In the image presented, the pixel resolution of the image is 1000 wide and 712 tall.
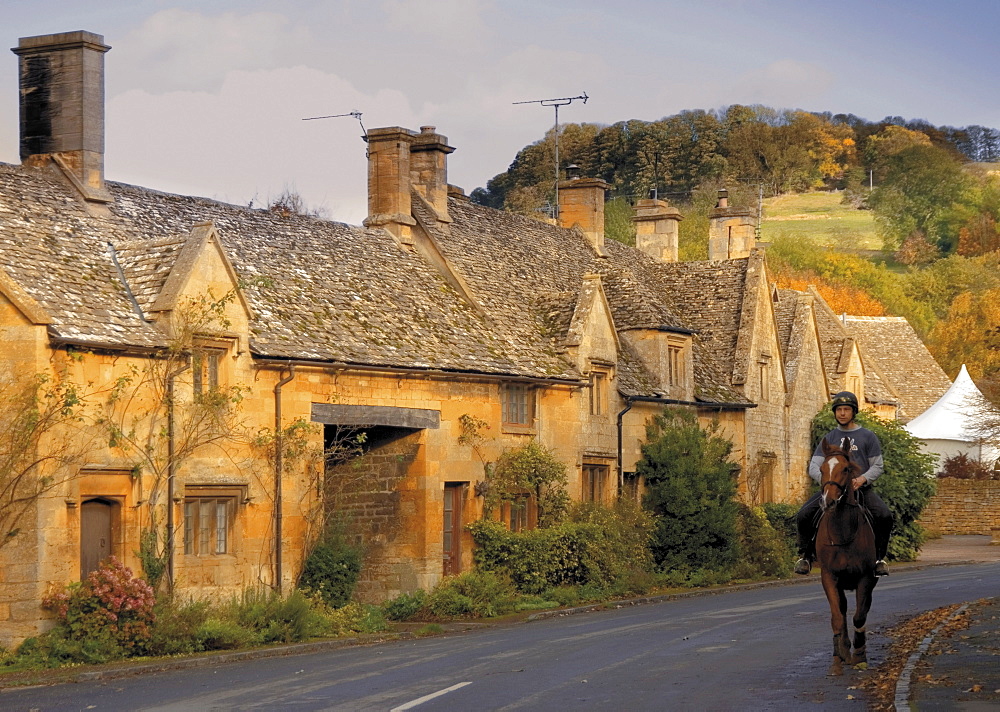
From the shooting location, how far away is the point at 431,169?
116 feet

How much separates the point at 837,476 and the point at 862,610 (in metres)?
1.74

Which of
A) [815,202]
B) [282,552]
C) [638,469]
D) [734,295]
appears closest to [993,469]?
[734,295]

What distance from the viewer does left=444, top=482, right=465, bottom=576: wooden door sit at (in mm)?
28109

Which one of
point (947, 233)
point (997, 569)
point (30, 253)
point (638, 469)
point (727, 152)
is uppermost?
point (727, 152)

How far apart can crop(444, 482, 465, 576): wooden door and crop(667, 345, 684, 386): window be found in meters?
A: 9.85

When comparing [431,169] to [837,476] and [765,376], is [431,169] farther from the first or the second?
[837,476]

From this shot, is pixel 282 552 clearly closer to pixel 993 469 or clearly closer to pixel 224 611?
pixel 224 611

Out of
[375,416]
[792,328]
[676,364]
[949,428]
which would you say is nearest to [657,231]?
[792,328]

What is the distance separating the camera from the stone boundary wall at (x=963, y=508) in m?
58.0

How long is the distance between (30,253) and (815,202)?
145757 millimetres

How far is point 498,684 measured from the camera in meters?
14.7

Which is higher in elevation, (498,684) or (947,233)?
(947,233)

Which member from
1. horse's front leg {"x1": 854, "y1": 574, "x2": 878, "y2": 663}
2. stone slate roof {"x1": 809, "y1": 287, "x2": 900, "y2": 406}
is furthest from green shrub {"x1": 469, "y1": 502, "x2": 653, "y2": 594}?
stone slate roof {"x1": 809, "y1": 287, "x2": 900, "y2": 406}

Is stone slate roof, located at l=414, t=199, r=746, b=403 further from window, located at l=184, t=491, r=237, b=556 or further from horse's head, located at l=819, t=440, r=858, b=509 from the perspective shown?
horse's head, located at l=819, t=440, r=858, b=509
